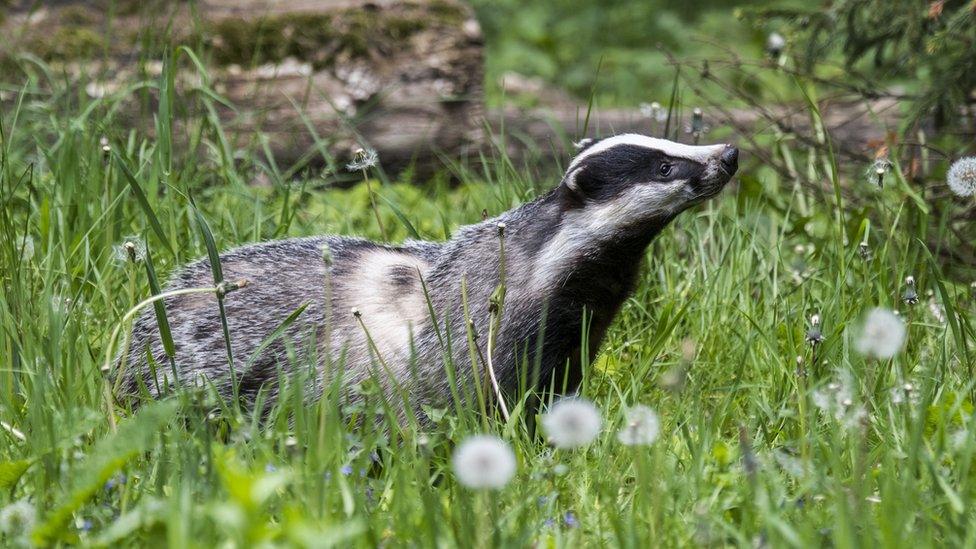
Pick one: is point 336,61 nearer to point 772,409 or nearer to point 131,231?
point 131,231

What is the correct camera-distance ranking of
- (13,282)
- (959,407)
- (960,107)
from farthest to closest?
(960,107)
(13,282)
(959,407)

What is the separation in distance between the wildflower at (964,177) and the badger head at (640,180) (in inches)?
25.1

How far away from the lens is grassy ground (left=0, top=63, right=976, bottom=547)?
2.39 metres

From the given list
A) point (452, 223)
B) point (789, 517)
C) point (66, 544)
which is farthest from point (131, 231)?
point (789, 517)

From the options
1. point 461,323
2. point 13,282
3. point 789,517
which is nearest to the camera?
point 789,517

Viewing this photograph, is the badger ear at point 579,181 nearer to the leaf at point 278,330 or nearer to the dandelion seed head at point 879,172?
the dandelion seed head at point 879,172

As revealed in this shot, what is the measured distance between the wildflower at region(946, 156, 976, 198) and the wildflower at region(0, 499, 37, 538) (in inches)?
104

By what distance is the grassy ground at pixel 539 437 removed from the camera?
94.0 inches

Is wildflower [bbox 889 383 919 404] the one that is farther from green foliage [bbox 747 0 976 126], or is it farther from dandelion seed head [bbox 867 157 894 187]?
green foliage [bbox 747 0 976 126]

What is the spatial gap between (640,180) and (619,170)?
0.08m

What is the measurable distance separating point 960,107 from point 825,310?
1828mm

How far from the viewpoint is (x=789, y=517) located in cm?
259

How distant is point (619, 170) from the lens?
12.2 feet

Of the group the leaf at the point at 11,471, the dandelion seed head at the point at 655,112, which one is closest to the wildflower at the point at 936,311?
the dandelion seed head at the point at 655,112
